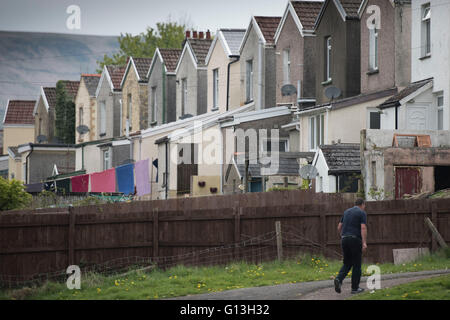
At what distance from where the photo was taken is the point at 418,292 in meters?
16.2

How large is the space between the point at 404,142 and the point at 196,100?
878 inches

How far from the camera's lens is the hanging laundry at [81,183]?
44719 mm

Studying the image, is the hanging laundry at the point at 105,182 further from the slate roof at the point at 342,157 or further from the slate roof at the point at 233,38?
the slate roof at the point at 342,157

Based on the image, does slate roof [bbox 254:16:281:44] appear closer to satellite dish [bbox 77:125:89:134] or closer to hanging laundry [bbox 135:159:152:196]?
hanging laundry [bbox 135:159:152:196]

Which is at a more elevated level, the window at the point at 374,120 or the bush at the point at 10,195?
the window at the point at 374,120

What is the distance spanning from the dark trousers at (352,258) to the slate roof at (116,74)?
4190cm

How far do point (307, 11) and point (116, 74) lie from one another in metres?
22.5

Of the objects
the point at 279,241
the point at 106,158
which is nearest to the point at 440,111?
the point at 279,241

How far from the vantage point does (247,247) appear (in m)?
22.8

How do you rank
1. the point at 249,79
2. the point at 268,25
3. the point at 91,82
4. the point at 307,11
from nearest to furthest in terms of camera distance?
1. the point at 307,11
2. the point at 268,25
3. the point at 249,79
4. the point at 91,82

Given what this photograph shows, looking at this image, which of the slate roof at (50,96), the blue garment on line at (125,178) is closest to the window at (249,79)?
the blue garment on line at (125,178)

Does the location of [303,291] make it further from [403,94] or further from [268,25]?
[268,25]

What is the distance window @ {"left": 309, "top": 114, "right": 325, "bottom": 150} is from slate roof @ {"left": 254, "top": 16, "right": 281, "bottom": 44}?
23.8 ft
